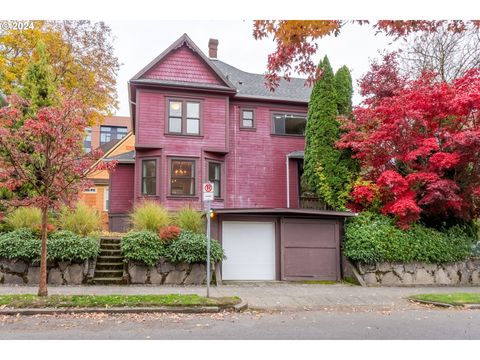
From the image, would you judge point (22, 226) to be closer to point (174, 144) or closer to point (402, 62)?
point (174, 144)

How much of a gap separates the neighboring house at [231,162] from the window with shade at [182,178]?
0.04m

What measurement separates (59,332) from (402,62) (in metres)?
20.2

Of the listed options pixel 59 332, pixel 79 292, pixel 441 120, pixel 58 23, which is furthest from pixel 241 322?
pixel 58 23

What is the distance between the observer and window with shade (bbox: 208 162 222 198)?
1842 centimetres

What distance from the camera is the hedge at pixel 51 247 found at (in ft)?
37.0

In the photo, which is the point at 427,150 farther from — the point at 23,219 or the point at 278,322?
the point at 23,219

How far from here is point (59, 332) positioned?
6438 mm

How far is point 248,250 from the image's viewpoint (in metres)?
13.8

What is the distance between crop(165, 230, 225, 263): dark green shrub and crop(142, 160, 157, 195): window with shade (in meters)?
5.82

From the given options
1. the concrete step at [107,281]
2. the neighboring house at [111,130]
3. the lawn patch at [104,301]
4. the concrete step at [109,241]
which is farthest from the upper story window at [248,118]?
the neighboring house at [111,130]

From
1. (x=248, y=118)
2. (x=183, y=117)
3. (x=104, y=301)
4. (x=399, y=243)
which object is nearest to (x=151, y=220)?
(x=104, y=301)

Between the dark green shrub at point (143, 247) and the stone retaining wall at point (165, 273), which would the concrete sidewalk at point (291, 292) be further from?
the dark green shrub at point (143, 247)

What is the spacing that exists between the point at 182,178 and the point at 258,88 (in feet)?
20.1

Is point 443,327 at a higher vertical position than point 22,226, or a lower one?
lower
